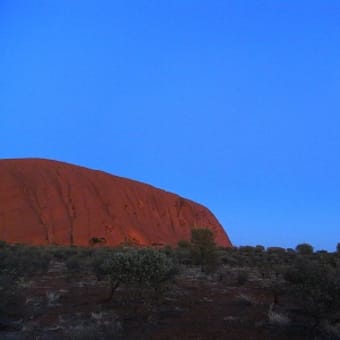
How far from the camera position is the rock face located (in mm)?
54094

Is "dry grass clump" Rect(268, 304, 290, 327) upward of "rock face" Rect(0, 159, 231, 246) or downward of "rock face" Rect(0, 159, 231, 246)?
downward

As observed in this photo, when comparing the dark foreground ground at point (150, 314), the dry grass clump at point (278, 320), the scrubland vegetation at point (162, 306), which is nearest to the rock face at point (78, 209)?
the dark foreground ground at point (150, 314)

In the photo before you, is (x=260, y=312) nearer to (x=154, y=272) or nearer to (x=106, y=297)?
(x=154, y=272)

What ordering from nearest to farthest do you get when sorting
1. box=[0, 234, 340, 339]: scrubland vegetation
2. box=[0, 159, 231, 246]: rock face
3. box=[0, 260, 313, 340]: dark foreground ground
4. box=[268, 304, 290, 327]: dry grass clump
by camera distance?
1. box=[0, 260, 313, 340]: dark foreground ground
2. box=[0, 234, 340, 339]: scrubland vegetation
3. box=[268, 304, 290, 327]: dry grass clump
4. box=[0, 159, 231, 246]: rock face

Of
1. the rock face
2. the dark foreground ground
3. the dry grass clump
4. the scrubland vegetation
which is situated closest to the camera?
the dark foreground ground

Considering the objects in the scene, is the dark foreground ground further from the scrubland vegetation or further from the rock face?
the rock face

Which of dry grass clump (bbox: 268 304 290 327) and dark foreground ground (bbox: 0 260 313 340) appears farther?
dry grass clump (bbox: 268 304 290 327)

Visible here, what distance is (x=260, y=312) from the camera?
1181 cm

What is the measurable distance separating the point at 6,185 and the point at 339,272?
5152 cm

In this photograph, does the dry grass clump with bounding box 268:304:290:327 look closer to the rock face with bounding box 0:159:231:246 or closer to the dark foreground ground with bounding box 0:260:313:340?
the dark foreground ground with bounding box 0:260:313:340

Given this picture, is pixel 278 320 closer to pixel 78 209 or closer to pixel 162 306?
pixel 162 306

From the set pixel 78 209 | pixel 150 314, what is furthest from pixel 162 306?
pixel 78 209

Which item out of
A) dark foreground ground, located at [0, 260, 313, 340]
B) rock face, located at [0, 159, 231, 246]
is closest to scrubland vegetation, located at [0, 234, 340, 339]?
dark foreground ground, located at [0, 260, 313, 340]

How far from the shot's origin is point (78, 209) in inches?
2350
